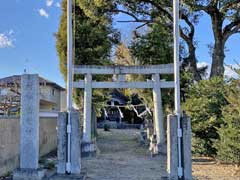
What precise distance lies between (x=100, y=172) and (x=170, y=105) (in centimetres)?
958

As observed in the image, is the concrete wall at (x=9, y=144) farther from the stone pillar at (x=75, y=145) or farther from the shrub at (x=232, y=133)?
the shrub at (x=232, y=133)

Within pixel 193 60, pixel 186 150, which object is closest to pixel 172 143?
pixel 186 150

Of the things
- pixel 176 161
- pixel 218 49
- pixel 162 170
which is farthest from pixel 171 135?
pixel 218 49

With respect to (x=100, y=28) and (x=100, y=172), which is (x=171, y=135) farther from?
(x=100, y=28)

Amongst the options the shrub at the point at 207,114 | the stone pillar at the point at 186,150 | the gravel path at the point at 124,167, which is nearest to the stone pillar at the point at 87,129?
the gravel path at the point at 124,167

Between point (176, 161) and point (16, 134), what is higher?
point (16, 134)

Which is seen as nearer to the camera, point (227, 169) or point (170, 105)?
point (227, 169)

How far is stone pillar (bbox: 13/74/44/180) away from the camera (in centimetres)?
873

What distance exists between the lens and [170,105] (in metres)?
19.5

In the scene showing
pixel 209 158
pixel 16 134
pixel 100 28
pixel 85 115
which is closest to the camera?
pixel 16 134

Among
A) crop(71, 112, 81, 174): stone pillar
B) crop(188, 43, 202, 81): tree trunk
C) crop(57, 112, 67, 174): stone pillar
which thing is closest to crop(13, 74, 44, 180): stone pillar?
crop(57, 112, 67, 174): stone pillar

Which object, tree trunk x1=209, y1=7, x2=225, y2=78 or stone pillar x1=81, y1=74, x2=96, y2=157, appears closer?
stone pillar x1=81, y1=74, x2=96, y2=157

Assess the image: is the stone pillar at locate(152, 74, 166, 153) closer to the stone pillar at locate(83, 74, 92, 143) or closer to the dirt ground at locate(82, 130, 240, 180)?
the dirt ground at locate(82, 130, 240, 180)

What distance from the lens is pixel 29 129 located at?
348 inches
